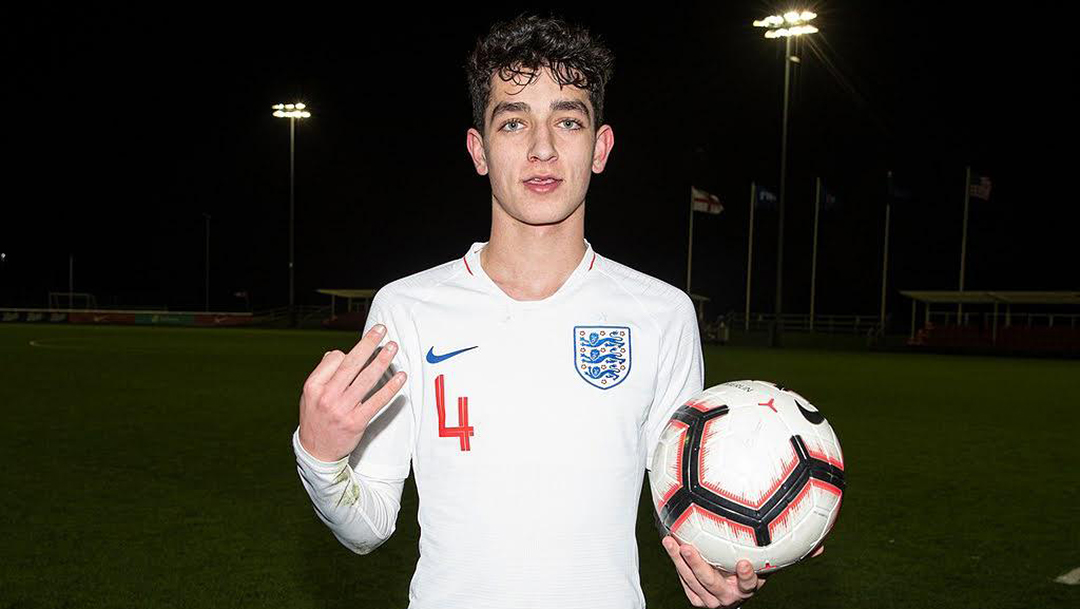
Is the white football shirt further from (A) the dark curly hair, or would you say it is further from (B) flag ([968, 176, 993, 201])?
(B) flag ([968, 176, 993, 201])

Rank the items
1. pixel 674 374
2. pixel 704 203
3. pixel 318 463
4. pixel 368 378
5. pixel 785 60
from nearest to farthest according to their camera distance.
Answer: pixel 368 378 → pixel 318 463 → pixel 674 374 → pixel 785 60 → pixel 704 203

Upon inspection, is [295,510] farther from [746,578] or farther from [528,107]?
[746,578]

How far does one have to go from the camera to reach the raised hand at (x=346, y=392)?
164 cm

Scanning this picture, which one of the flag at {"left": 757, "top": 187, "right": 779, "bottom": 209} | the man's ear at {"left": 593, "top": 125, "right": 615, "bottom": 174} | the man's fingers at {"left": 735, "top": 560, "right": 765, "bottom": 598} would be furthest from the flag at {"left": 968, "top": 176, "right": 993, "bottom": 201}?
the man's fingers at {"left": 735, "top": 560, "right": 765, "bottom": 598}

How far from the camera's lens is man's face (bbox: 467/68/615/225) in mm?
2111

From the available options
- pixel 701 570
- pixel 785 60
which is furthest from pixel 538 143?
pixel 785 60

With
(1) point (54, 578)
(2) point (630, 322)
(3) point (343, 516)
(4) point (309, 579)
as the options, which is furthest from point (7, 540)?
(2) point (630, 322)

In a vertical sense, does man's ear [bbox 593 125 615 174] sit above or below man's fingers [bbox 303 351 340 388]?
above

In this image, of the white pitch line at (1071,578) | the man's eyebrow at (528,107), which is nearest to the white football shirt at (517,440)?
the man's eyebrow at (528,107)

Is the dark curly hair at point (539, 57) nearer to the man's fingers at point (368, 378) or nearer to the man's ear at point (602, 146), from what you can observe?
the man's ear at point (602, 146)

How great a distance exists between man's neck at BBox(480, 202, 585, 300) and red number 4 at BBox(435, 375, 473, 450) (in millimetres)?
322

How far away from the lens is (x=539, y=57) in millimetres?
2123

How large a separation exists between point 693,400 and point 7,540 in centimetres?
537

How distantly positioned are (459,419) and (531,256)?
1.59 ft
